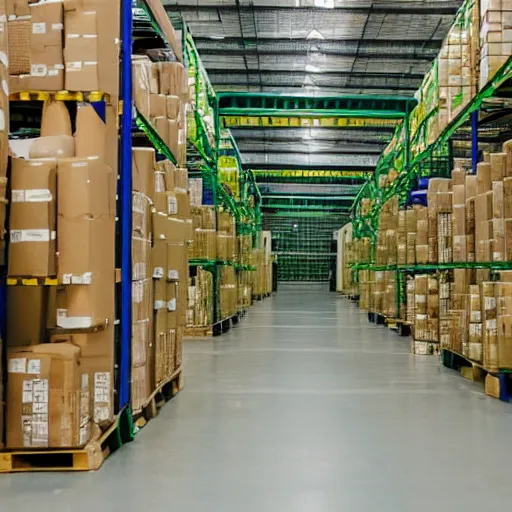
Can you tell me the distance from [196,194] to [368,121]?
22.2 feet

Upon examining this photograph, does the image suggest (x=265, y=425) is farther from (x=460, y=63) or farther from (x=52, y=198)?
(x=460, y=63)

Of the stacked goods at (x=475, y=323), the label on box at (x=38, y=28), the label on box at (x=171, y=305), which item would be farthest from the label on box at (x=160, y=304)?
the stacked goods at (x=475, y=323)

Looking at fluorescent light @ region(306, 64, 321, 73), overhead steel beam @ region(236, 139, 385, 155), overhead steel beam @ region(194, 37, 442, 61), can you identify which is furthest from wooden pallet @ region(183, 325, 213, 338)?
overhead steel beam @ region(236, 139, 385, 155)

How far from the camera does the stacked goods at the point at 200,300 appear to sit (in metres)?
9.84

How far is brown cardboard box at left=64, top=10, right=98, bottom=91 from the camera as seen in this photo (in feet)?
11.7

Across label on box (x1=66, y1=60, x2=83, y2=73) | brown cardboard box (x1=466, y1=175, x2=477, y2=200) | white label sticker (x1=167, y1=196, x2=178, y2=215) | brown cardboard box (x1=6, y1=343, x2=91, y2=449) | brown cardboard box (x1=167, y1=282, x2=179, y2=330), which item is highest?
label on box (x1=66, y1=60, x2=83, y2=73)

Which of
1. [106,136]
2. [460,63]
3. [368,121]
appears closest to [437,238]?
[460,63]

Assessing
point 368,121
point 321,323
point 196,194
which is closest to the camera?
point 196,194

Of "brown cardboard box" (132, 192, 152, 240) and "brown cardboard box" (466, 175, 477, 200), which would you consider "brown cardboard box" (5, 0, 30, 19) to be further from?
"brown cardboard box" (466, 175, 477, 200)

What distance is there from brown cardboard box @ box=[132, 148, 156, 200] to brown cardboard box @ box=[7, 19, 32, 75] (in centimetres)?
96

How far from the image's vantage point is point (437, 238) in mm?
7699

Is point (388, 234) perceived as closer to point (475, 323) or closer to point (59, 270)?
point (475, 323)

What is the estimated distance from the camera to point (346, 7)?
12.0 meters

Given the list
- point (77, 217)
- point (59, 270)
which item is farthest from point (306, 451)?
point (77, 217)
